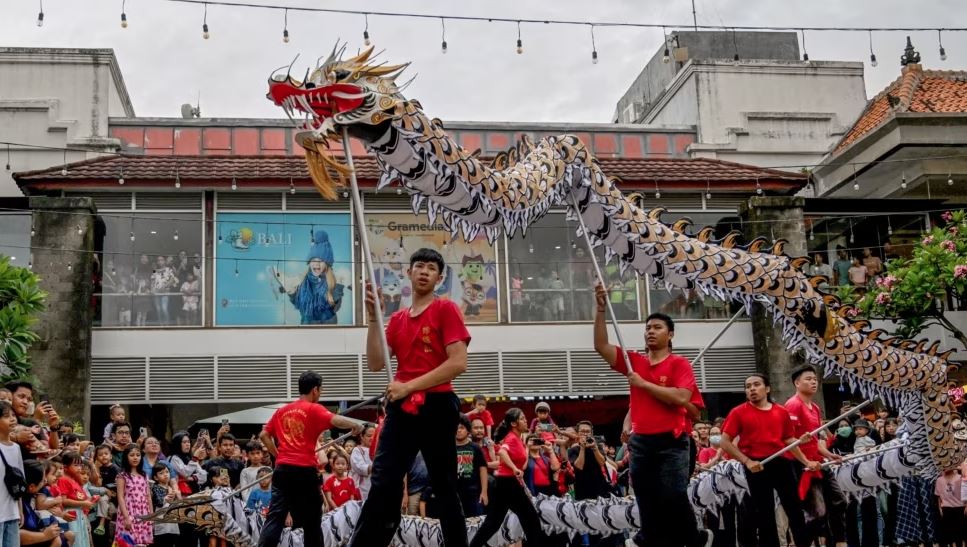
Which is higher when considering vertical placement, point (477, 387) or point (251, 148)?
point (251, 148)

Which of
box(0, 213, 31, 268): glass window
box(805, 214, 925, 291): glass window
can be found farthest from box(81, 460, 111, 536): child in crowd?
box(805, 214, 925, 291): glass window

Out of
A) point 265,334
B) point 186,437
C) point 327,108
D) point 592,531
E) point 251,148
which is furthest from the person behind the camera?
point 251,148

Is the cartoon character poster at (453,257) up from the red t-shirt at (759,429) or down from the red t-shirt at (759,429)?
up

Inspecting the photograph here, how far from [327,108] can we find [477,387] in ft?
46.4

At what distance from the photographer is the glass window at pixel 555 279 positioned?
20266mm

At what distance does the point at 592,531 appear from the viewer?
10359 millimetres

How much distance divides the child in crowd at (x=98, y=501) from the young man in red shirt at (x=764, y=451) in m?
6.17

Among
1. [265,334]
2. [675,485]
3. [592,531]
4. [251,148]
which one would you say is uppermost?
[251,148]

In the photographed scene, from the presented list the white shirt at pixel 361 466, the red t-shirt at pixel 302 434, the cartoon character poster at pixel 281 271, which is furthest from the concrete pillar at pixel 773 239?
the red t-shirt at pixel 302 434

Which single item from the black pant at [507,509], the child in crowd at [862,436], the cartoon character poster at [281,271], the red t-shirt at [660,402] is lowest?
the black pant at [507,509]

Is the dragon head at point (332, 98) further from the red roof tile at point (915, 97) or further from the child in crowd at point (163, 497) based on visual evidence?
the red roof tile at point (915, 97)

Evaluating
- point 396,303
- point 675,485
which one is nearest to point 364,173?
point 396,303

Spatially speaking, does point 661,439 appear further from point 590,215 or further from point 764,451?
point 764,451

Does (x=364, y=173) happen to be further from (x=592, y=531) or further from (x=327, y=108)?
(x=327, y=108)
